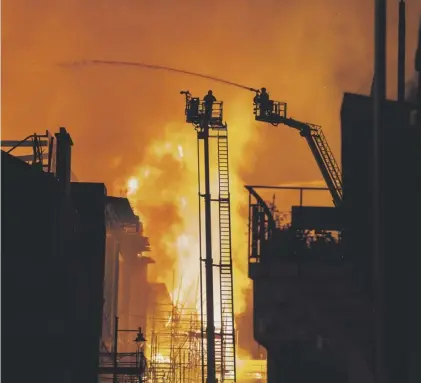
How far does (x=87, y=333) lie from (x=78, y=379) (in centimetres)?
212

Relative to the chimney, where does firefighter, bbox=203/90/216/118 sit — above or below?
above

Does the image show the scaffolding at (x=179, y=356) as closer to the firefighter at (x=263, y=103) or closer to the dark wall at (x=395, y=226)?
the firefighter at (x=263, y=103)

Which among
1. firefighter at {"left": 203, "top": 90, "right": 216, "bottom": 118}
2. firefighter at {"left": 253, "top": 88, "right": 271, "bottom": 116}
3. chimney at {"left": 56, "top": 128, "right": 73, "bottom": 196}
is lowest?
chimney at {"left": 56, "top": 128, "right": 73, "bottom": 196}

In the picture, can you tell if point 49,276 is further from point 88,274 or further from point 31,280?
point 88,274

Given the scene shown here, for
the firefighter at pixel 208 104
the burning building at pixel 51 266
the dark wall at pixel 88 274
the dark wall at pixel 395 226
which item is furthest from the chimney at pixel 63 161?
the dark wall at pixel 395 226

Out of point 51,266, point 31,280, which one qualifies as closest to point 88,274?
point 51,266

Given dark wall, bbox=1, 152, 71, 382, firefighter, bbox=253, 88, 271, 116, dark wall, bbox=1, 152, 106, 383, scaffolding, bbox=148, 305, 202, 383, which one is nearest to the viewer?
dark wall, bbox=1, 152, 71, 382

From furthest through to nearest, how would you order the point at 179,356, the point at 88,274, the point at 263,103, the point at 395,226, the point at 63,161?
the point at 179,356
the point at 263,103
the point at 88,274
the point at 63,161
the point at 395,226

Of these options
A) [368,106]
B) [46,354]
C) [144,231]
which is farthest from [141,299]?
[368,106]

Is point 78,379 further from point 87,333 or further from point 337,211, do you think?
point 337,211

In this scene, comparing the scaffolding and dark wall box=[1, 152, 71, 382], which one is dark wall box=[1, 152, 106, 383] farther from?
the scaffolding

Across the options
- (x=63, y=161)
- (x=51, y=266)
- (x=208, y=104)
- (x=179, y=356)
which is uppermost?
(x=208, y=104)

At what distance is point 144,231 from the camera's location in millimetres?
89188

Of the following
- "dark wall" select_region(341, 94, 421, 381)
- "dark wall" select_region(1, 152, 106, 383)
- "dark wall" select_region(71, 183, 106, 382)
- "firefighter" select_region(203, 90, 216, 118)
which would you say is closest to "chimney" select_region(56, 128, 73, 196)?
"dark wall" select_region(1, 152, 106, 383)
